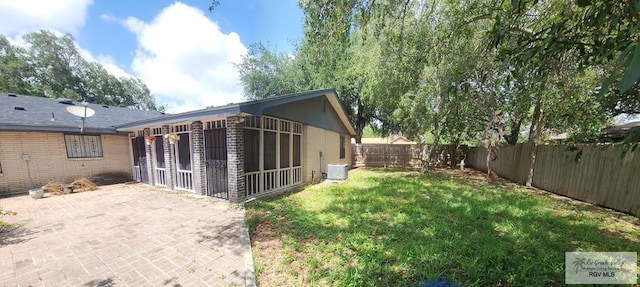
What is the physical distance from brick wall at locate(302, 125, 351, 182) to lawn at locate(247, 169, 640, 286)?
281 cm

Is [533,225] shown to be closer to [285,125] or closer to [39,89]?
[285,125]

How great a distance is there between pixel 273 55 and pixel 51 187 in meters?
14.4

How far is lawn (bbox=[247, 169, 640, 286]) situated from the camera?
300cm

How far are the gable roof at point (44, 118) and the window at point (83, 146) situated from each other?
21.9 inches

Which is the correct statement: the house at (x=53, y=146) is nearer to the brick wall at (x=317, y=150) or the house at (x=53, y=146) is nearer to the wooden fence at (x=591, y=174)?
the brick wall at (x=317, y=150)

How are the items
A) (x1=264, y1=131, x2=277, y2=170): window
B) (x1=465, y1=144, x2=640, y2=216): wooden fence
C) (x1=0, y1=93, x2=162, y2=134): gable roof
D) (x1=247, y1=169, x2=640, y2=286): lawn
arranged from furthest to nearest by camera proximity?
(x1=0, y1=93, x2=162, y2=134): gable roof < (x1=264, y1=131, x2=277, y2=170): window < (x1=465, y1=144, x2=640, y2=216): wooden fence < (x1=247, y1=169, x2=640, y2=286): lawn

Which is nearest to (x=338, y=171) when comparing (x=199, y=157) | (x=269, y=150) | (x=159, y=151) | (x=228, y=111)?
(x=269, y=150)

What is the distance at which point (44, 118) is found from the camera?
8.57 metres

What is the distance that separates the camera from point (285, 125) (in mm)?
8062

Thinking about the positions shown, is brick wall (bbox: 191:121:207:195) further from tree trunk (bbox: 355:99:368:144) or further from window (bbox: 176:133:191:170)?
tree trunk (bbox: 355:99:368:144)

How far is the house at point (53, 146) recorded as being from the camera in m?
7.75

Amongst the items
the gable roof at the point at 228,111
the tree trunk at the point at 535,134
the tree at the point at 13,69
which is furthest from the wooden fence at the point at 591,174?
the tree at the point at 13,69

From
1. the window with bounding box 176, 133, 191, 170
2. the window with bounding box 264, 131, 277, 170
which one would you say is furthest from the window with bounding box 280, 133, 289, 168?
the window with bounding box 176, 133, 191, 170

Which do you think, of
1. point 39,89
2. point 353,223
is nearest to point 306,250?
point 353,223
